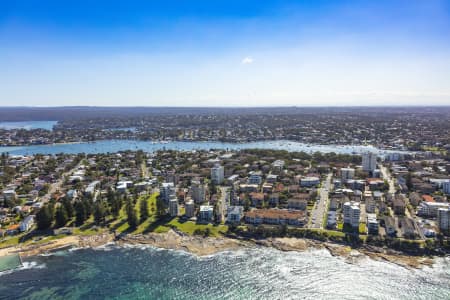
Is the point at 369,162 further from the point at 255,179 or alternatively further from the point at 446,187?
the point at 255,179

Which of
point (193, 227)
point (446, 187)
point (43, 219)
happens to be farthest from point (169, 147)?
point (446, 187)

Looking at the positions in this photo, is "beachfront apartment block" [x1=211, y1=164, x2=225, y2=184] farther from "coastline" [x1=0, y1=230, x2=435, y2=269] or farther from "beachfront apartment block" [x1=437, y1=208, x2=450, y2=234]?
"beachfront apartment block" [x1=437, y1=208, x2=450, y2=234]

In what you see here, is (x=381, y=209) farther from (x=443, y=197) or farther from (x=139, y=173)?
(x=139, y=173)

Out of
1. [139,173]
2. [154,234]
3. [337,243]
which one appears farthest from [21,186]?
[337,243]

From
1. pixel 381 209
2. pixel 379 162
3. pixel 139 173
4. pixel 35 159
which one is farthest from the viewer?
pixel 35 159

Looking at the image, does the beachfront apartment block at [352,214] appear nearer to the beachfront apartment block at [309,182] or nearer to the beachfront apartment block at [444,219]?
the beachfront apartment block at [444,219]
